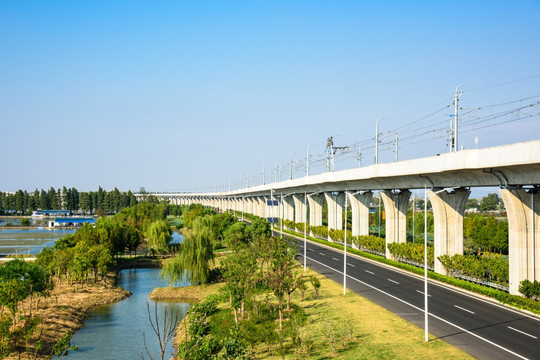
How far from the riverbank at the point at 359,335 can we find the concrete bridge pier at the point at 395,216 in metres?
21.3

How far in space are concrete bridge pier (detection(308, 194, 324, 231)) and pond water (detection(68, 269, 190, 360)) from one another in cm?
4189

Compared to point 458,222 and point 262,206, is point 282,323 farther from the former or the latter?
point 262,206

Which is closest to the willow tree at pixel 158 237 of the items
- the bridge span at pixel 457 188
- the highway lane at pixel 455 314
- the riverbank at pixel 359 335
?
the bridge span at pixel 457 188

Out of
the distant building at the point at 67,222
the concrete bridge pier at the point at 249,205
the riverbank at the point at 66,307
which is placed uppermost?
the concrete bridge pier at the point at 249,205

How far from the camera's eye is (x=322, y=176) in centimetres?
7388

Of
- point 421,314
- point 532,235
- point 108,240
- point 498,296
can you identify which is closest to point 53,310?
point 108,240

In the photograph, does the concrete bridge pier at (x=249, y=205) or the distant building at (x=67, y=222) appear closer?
the distant building at (x=67, y=222)

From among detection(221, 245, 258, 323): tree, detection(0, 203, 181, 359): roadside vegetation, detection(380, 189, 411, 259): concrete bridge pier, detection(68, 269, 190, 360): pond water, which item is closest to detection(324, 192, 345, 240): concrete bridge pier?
detection(380, 189, 411, 259): concrete bridge pier

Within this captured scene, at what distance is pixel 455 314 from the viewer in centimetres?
3141

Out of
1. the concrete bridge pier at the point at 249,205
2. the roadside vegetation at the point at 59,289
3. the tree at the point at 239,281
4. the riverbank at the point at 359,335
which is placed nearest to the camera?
the riverbank at the point at 359,335

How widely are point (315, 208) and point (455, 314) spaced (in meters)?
58.4

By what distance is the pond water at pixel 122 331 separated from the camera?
32500 mm

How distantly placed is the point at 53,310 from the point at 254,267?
A: 17442mm

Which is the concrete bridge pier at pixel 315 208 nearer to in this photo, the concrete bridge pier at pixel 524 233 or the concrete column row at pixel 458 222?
the concrete column row at pixel 458 222
